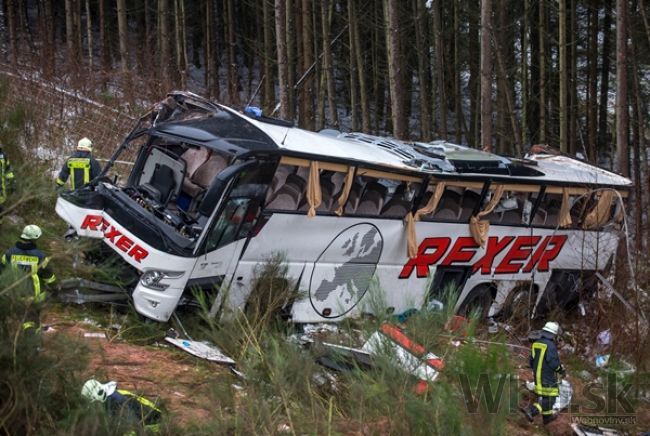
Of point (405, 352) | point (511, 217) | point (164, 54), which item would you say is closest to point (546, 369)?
point (405, 352)

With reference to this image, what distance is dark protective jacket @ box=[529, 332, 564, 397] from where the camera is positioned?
28.4ft

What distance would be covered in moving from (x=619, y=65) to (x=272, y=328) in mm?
8980

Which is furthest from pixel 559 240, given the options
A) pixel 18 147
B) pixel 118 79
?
pixel 118 79

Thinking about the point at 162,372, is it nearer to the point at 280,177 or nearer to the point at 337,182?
the point at 280,177

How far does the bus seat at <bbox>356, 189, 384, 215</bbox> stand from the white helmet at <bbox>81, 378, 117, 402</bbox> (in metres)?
5.28

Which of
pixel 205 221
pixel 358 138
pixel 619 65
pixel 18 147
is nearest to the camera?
pixel 205 221

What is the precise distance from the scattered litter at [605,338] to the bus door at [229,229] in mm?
4973

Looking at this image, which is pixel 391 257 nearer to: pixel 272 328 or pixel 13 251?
pixel 272 328

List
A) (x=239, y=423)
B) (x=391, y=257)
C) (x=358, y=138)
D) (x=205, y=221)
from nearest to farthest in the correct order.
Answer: (x=239, y=423) < (x=205, y=221) < (x=391, y=257) < (x=358, y=138)

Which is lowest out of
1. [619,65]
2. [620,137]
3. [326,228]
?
[326,228]

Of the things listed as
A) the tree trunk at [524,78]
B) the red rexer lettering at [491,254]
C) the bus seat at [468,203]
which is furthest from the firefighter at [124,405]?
the tree trunk at [524,78]

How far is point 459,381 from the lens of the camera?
5.80m

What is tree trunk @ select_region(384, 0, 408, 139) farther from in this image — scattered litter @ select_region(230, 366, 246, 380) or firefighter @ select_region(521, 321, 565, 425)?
scattered litter @ select_region(230, 366, 246, 380)

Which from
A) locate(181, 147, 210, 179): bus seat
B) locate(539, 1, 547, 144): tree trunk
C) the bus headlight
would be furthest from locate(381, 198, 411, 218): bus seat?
locate(539, 1, 547, 144): tree trunk
